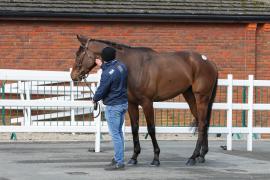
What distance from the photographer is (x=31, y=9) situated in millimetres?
21719

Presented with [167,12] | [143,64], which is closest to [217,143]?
[167,12]

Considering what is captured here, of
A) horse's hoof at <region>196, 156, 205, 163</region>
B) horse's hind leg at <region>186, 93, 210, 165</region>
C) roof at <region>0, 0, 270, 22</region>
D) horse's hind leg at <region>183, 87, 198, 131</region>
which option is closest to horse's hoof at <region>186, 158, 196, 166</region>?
horse's hind leg at <region>186, 93, 210, 165</region>

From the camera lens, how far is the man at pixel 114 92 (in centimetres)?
1248

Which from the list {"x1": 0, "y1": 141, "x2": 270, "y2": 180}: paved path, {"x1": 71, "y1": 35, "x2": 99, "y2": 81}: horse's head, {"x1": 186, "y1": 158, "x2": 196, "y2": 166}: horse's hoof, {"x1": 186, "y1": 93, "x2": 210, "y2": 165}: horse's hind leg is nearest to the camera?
{"x1": 0, "y1": 141, "x2": 270, "y2": 180}: paved path

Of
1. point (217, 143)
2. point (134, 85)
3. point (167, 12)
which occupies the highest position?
point (167, 12)

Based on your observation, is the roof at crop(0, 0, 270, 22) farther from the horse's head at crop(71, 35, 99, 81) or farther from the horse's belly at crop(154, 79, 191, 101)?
the horse's belly at crop(154, 79, 191, 101)

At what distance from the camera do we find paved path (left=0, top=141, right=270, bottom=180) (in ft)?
40.2

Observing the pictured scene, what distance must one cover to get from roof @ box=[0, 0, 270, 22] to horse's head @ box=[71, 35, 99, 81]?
8.23 metres

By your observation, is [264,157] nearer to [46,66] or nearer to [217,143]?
[217,143]

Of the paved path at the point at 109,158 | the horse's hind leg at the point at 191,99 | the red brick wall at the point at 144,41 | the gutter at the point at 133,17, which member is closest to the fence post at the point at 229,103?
the paved path at the point at 109,158

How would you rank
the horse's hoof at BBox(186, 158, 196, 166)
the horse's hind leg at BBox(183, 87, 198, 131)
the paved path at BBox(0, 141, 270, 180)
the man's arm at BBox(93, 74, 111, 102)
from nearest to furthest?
the paved path at BBox(0, 141, 270, 180), the man's arm at BBox(93, 74, 111, 102), the horse's hoof at BBox(186, 158, 196, 166), the horse's hind leg at BBox(183, 87, 198, 131)

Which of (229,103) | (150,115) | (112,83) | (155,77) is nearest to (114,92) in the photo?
(112,83)

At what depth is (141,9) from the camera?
22.5 m

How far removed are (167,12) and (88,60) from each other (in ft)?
30.5
